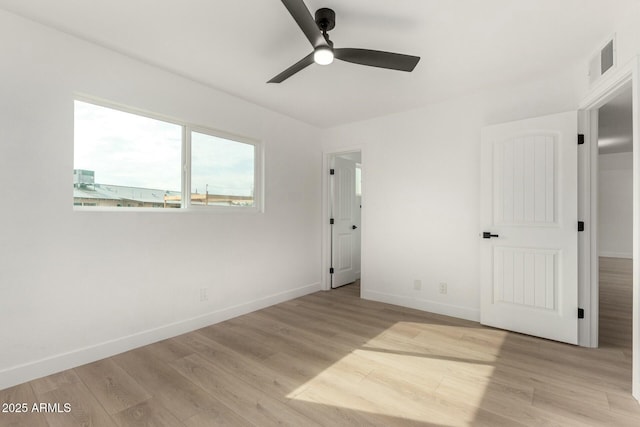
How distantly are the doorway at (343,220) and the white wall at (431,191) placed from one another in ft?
2.04

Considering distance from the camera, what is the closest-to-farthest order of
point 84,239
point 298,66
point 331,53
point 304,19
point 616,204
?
1. point 304,19
2. point 331,53
3. point 298,66
4. point 84,239
5. point 616,204

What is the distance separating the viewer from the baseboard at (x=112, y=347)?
2041mm

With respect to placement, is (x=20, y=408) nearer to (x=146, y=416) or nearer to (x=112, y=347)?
(x=112, y=347)

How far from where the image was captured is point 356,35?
2.22 meters

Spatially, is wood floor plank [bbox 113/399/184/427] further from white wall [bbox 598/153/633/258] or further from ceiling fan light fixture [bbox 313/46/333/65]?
white wall [bbox 598/153/633/258]

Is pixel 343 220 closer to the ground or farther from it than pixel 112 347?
farther from it

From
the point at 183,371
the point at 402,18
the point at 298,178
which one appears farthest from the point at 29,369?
the point at 402,18

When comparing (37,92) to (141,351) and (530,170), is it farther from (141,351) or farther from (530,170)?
(530,170)

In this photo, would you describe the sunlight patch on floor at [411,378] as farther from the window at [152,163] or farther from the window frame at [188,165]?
the window at [152,163]

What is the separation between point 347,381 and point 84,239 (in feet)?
7.45

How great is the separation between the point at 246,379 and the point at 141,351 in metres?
1.08

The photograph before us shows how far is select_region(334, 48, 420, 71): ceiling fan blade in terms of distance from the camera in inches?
76.3

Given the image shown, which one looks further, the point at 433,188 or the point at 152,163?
the point at 433,188

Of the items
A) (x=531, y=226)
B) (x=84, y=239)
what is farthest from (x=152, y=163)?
(x=531, y=226)
